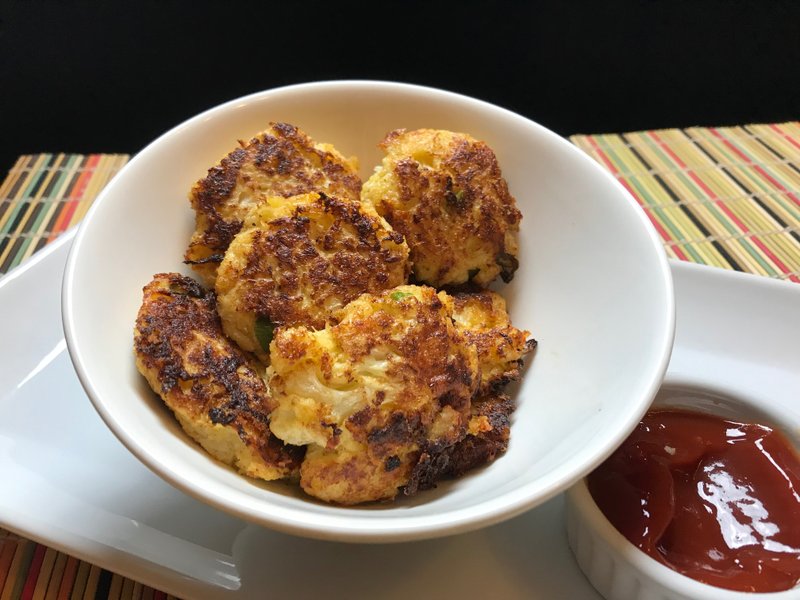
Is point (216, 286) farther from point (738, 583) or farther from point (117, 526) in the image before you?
point (738, 583)

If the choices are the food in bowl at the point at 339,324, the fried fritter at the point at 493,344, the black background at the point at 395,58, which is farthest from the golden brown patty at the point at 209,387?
the black background at the point at 395,58

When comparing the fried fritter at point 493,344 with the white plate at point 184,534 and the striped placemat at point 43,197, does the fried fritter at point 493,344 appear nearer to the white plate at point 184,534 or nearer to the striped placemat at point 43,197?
the white plate at point 184,534

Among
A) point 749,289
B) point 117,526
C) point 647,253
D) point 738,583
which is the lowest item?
point 117,526

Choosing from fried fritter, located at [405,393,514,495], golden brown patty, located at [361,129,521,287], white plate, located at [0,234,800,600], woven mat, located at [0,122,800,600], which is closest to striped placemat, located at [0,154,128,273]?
woven mat, located at [0,122,800,600]

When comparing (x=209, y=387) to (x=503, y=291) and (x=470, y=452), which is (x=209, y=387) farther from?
(x=503, y=291)

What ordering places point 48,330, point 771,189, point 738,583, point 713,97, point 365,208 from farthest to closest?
point 713,97 → point 771,189 → point 48,330 → point 365,208 → point 738,583

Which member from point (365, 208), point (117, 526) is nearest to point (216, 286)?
point (365, 208)

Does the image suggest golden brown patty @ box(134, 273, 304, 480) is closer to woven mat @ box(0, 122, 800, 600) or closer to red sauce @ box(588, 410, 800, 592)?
red sauce @ box(588, 410, 800, 592)
